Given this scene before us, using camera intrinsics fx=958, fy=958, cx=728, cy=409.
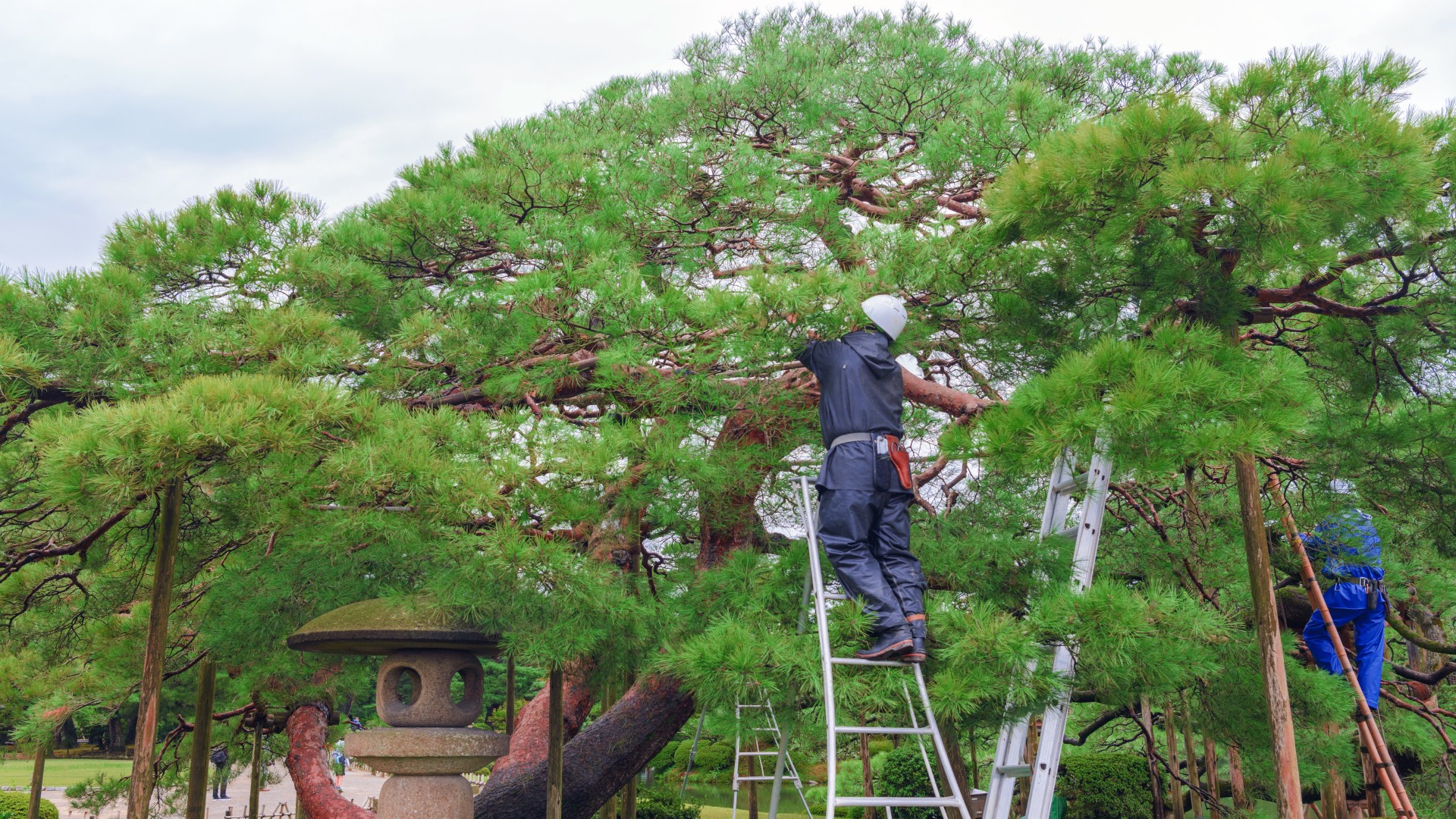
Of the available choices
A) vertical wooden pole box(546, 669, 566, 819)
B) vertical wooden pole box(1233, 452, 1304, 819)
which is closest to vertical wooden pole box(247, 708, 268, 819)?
vertical wooden pole box(546, 669, 566, 819)

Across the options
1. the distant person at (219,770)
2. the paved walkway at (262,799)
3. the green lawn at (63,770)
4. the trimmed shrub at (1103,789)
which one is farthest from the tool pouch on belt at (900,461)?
the green lawn at (63,770)

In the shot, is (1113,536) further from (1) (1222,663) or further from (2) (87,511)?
(2) (87,511)

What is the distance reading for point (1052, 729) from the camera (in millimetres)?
3262

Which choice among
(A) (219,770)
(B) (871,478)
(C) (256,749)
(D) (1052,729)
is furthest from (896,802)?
(A) (219,770)

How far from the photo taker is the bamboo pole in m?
3.68

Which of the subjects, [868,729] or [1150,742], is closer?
[868,729]

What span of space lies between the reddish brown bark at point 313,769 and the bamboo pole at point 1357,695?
19.3 feet

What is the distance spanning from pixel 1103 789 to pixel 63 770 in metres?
21.6

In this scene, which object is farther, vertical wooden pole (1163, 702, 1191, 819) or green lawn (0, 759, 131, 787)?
green lawn (0, 759, 131, 787)

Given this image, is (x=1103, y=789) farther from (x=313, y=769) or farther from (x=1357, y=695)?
(x=313, y=769)

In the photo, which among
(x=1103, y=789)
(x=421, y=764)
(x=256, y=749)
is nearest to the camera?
(x=421, y=764)

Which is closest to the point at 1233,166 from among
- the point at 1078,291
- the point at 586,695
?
the point at 1078,291

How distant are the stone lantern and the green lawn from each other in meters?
15.2

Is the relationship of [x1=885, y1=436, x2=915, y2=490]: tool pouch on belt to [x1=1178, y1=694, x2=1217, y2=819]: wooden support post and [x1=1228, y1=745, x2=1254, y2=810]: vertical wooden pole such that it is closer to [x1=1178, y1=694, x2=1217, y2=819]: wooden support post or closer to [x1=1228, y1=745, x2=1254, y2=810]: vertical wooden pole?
[x1=1178, y1=694, x2=1217, y2=819]: wooden support post
